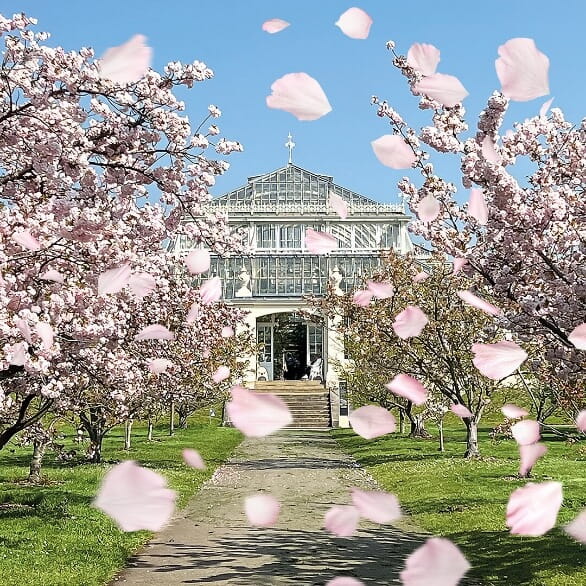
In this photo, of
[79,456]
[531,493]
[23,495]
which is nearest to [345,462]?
[79,456]

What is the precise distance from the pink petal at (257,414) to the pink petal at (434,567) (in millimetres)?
589

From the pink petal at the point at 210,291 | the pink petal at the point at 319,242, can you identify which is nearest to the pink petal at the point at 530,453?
the pink petal at the point at 319,242

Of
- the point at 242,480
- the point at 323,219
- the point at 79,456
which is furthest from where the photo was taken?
the point at 323,219

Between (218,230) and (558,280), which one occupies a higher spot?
(218,230)

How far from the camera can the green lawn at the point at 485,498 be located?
8344 millimetres

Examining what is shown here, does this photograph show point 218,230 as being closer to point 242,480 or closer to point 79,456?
point 242,480

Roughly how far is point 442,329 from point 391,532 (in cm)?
809

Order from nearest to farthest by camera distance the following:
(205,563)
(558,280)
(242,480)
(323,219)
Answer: (558,280)
(205,563)
(242,480)
(323,219)

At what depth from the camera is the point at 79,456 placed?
65.6 ft

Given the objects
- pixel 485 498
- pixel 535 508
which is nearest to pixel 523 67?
pixel 535 508

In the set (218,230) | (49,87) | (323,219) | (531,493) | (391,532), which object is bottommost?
(391,532)

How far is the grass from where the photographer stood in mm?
8148

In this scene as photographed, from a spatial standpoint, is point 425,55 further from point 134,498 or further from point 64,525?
point 64,525

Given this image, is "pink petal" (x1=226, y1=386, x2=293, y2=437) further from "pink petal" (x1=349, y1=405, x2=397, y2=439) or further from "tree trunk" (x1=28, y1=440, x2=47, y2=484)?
"tree trunk" (x1=28, y1=440, x2=47, y2=484)
